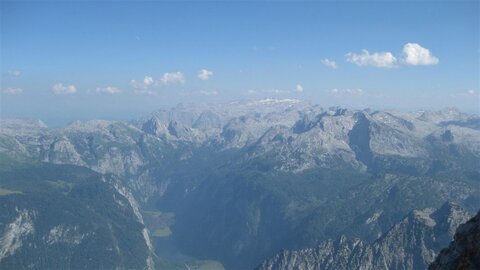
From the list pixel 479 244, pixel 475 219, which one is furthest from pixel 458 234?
pixel 479 244

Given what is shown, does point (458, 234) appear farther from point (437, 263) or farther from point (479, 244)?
point (479, 244)

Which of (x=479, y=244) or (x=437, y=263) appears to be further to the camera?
(x=437, y=263)

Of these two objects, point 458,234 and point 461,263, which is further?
point 458,234

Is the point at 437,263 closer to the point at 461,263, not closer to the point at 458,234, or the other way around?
the point at 458,234

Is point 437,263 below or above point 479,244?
below

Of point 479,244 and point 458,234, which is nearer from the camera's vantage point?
point 479,244
